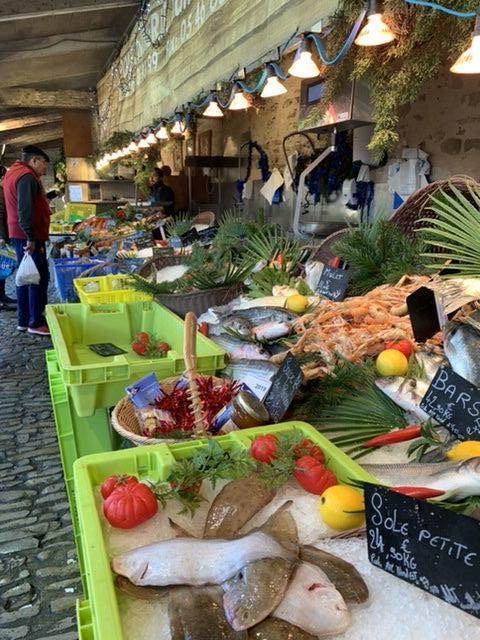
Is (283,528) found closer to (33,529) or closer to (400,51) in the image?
(33,529)

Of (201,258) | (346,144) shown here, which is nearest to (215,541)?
(201,258)

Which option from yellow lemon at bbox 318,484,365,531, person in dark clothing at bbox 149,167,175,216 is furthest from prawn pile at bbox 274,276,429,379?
person in dark clothing at bbox 149,167,175,216

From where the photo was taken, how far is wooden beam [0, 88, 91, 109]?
1252cm

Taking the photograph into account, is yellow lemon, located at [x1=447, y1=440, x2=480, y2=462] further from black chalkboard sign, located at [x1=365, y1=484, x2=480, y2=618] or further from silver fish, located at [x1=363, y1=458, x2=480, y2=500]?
black chalkboard sign, located at [x1=365, y1=484, x2=480, y2=618]

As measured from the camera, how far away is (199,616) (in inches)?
37.9

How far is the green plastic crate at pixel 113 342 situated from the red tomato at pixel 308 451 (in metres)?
0.91

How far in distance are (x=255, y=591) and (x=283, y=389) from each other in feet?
2.89

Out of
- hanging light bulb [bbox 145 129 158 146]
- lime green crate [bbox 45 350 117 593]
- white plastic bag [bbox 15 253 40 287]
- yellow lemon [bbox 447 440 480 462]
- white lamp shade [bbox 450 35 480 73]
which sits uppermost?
hanging light bulb [bbox 145 129 158 146]

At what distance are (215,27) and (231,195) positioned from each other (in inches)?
196

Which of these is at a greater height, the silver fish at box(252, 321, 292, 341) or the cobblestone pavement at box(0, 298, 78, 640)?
the silver fish at box(252, 321, 292, 341)

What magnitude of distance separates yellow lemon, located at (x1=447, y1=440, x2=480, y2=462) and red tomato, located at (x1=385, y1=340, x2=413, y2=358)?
2.08 feet

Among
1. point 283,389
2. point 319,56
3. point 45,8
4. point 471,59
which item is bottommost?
point 283,389

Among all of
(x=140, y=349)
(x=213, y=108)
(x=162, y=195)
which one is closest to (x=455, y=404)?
(x=140, y=349)

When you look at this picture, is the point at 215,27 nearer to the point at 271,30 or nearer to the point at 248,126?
the point at 271,30
